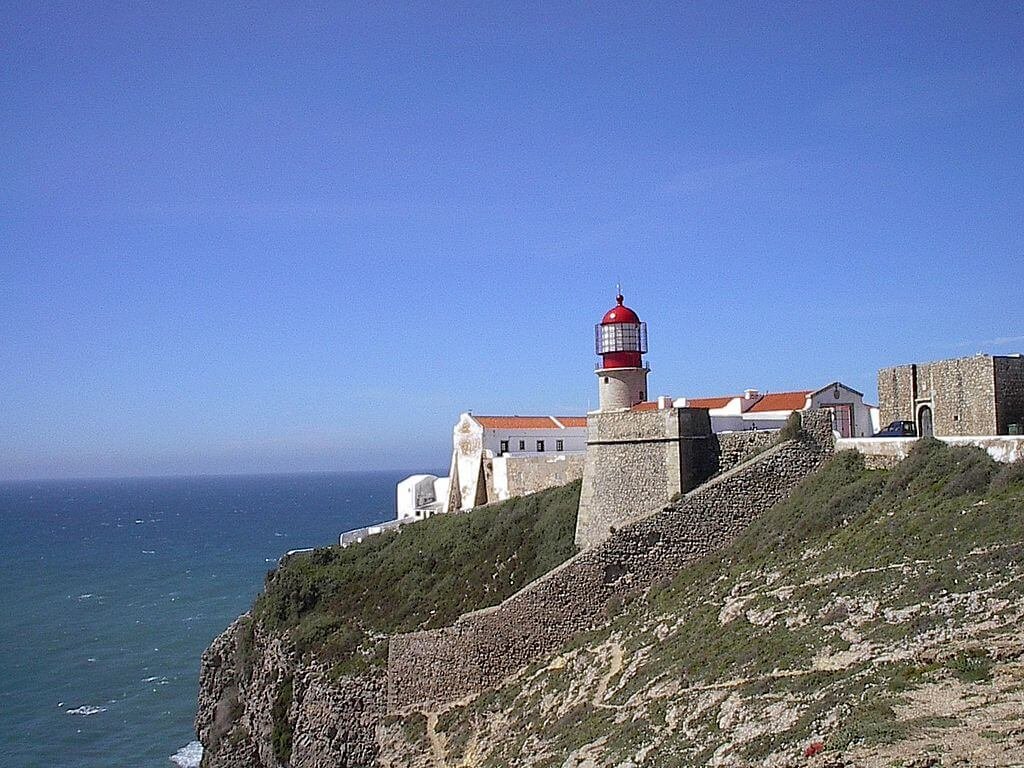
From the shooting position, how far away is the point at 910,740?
906cm

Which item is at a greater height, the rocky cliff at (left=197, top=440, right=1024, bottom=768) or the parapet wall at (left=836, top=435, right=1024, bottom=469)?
the parapet wall at (left=836, top=435, right=1024, bottom=469)

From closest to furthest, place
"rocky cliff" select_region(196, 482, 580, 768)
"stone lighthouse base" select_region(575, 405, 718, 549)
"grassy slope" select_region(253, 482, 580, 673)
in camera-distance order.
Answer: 1. "stone lighthouse base" select_region(575, 405, 718, 549)
2. "rocky cliff" select_region(196, 482, 580, 768)
3. "grassy slope" select_region(253, 482, 580, 673)

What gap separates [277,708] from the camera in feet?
89.7

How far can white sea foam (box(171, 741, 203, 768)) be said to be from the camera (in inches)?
1344

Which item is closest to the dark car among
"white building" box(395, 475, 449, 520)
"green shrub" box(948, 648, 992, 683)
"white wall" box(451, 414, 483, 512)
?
"green shrub" box(948, 648, 992, 683)

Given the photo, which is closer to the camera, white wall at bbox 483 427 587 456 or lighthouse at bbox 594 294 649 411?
lighthouse at bbox 594 294 649 411

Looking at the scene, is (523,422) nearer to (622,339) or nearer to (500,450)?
(500,450)

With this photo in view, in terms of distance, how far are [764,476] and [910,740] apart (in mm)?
12696

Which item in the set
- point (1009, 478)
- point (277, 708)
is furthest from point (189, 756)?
point (1009, 478)

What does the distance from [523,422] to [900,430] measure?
2103cm

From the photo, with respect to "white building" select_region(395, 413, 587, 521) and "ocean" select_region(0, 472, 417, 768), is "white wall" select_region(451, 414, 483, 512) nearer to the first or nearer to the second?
"white building" select_region(395, 413, 587, 521)

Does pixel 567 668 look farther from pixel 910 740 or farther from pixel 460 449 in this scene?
pixel 460 449

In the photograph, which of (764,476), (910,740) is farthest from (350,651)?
(910,740)

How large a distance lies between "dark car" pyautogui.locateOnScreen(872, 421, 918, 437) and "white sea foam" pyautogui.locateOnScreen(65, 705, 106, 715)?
3369 centimetres
